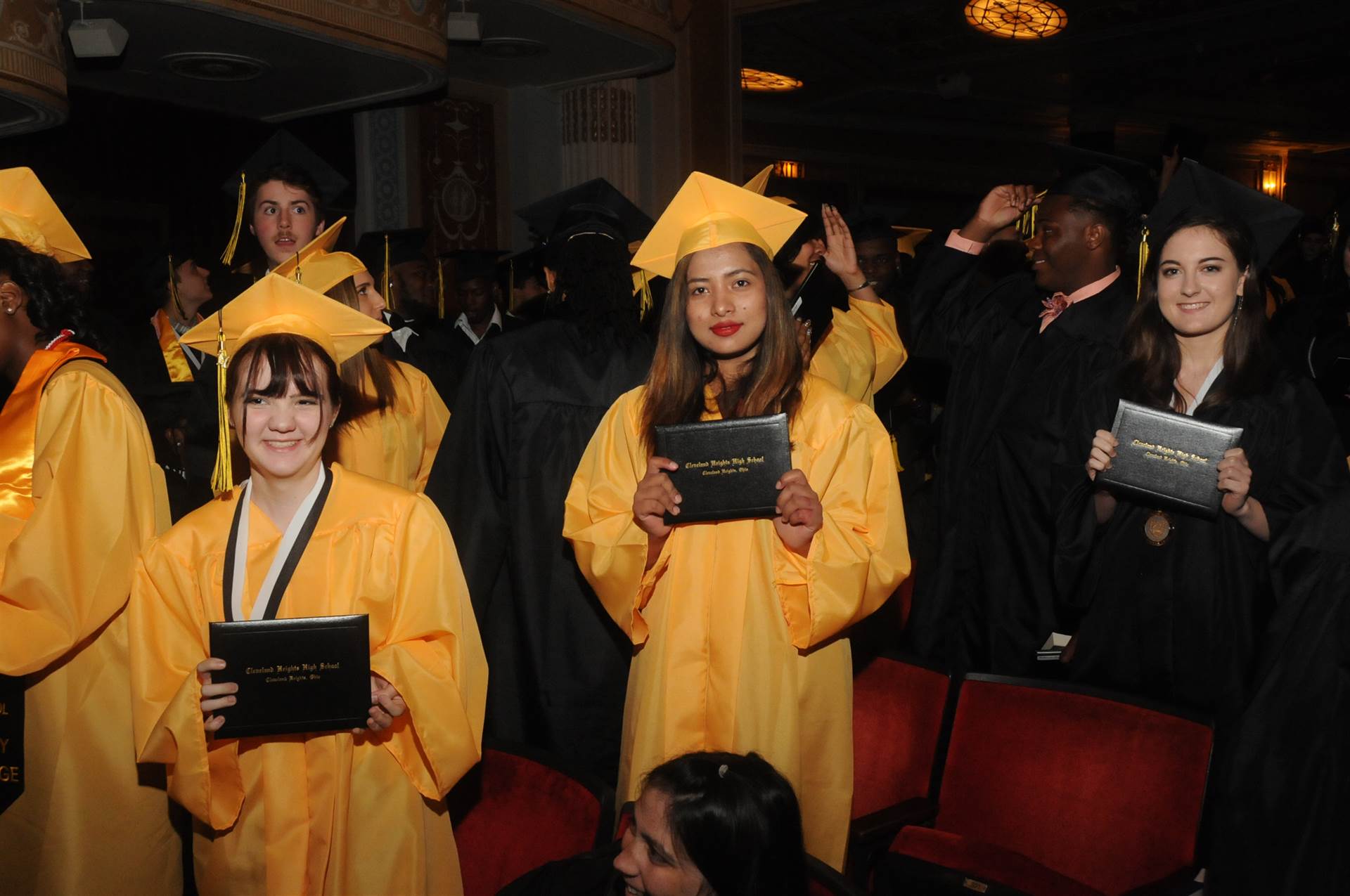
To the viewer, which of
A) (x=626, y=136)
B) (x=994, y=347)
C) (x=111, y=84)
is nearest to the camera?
(x=994, y=347)

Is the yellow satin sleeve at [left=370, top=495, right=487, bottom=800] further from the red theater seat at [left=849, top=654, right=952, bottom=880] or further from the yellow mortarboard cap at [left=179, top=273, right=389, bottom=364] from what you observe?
the red theater seat at [left=849, top=654, right=952, bottom=880]

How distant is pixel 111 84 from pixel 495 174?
3.24 meters

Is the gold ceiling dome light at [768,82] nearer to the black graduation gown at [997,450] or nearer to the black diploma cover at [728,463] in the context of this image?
the black graduation gown at [997,450]

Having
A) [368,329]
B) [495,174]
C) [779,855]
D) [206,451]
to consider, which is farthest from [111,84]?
[779,855]

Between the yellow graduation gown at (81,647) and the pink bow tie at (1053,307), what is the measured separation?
10.4ft

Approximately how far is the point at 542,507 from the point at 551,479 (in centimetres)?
10

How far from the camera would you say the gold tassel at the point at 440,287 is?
845 centimetres

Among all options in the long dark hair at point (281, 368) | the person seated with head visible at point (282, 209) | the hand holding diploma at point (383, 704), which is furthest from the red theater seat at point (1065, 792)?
the person seated with head visible at point (282, 209)

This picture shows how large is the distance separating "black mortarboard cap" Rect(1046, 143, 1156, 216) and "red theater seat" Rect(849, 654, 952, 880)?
6.84ft

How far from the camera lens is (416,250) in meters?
6.88

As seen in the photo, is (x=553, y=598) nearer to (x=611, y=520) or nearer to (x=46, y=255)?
(x=611, y=520)

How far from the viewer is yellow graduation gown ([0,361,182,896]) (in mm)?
2508

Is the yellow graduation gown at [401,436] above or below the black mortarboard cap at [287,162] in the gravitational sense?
below

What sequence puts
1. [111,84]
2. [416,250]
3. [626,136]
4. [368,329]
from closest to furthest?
[368,329] → [416,250] → [111,84] → [626,136]
